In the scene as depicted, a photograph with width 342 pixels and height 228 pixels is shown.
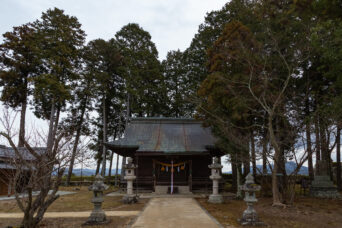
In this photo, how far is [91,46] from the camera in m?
23.9

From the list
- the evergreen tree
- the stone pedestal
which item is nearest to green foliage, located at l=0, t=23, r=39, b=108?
the evergreen tree

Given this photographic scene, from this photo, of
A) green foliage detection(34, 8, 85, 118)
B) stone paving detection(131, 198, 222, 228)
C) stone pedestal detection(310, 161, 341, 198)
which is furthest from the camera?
green foliage detection(34, 8, 85, 118)

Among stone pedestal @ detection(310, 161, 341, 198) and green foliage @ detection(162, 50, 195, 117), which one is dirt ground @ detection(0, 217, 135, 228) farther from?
green foliage @ detection(162, 50, 195, 117)

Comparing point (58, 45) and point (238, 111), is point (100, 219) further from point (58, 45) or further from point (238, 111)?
point (58, 45)

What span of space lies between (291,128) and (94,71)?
1854cm

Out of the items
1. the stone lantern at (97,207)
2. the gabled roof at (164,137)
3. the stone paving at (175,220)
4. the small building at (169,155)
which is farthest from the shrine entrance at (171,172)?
the stone lantern at (97,207)

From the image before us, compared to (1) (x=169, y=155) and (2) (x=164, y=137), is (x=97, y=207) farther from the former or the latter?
(2) (x=164, y=137)

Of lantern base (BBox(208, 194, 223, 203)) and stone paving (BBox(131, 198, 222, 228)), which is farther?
lantern base (BBox(208, 194, 223, 203))

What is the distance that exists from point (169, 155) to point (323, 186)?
9441 millimetres

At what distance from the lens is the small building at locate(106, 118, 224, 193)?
49.2 feet

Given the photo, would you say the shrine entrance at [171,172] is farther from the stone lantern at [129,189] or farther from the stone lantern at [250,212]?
the stone lantern at [250,212]

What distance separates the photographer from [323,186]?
541 inches

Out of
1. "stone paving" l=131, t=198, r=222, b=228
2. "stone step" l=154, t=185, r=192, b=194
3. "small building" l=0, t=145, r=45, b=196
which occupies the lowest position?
"stone step" l=154, t=185, r=192, b=194

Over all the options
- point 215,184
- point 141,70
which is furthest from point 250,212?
point 141,70
